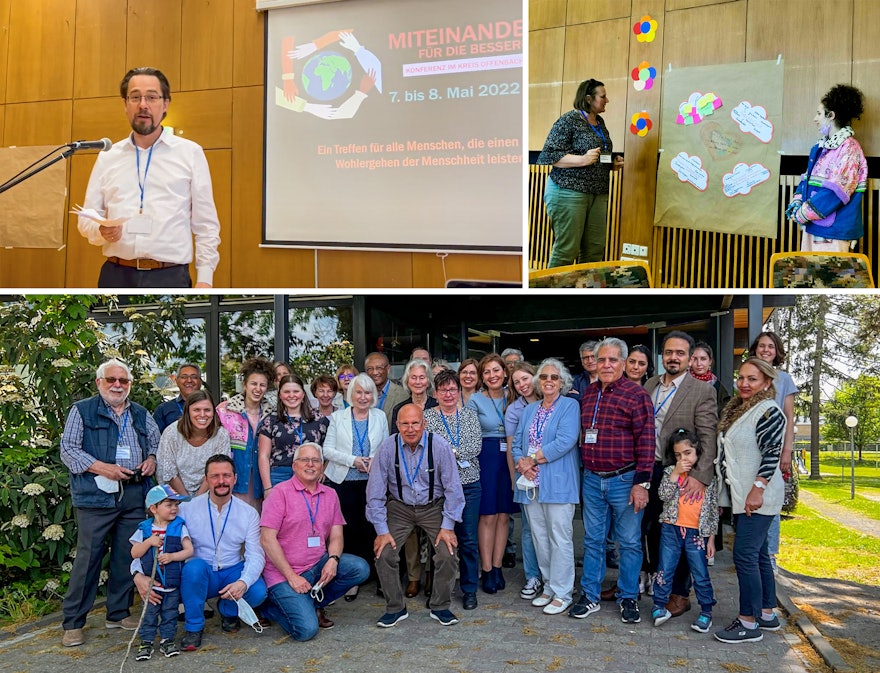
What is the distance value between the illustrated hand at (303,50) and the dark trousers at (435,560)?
376 cm

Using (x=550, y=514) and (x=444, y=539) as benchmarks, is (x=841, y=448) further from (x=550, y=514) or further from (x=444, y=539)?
(x=444, y=539)

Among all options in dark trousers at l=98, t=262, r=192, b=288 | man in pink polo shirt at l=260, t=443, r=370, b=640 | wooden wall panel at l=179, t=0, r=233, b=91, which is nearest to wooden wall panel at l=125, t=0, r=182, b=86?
wooden wall panel at l=179, t=0, r=233, b=91

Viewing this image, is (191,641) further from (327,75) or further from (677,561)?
(327,75)

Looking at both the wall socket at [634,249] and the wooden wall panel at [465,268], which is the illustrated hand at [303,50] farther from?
the wall socket at [634,249]

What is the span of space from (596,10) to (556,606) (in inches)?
144

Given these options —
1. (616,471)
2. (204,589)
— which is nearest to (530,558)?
(616,471)

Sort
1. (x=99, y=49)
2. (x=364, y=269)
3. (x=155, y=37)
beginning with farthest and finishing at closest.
→ (x=99, y=49), (x=155, y=37), (x=364, y=269)

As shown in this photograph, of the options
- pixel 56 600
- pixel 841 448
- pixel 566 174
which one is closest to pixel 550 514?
pixel 566 174

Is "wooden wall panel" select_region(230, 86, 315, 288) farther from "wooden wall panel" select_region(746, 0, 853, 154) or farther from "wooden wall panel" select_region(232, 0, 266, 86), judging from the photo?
"wooden wall panel" select_region(746, 0, 853, 154)

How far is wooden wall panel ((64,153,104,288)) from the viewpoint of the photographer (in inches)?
242

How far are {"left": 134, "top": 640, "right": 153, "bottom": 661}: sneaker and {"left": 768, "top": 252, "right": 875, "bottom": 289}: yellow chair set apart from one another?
3.41 m

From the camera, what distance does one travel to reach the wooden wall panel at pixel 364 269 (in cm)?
562

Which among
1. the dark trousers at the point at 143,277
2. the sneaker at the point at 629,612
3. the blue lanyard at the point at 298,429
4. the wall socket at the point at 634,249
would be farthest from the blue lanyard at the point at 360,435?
the wall socket at the point at 634,249

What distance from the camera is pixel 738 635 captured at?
3068 mm
